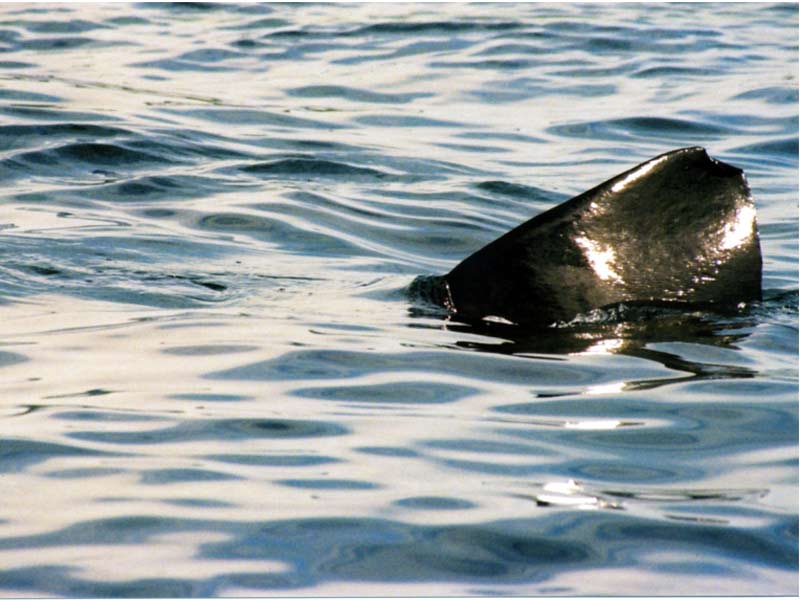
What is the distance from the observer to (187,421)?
15.4 feet

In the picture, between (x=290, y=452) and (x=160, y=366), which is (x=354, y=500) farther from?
(x=160, y=366)

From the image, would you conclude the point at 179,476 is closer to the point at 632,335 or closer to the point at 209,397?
the point at 209,397

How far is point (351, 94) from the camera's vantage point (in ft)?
45.0

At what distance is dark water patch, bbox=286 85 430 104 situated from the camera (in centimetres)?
1352

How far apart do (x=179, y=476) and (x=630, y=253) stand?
2.81m

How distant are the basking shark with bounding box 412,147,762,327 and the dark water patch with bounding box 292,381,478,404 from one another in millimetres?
1016

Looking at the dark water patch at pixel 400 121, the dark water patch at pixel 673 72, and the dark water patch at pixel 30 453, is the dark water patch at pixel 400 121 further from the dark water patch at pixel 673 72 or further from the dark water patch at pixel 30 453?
Answer: the dark water patch at pixel 30 453

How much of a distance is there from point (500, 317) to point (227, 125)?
651 cm

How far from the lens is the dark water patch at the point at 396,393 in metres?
5.11

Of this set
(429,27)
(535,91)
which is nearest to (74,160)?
(535,91)

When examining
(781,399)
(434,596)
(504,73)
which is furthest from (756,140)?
(434,596)

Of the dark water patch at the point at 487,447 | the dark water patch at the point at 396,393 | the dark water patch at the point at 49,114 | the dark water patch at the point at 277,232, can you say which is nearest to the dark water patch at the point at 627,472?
the dark water patch at the point at 487,447

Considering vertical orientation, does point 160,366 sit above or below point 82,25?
below

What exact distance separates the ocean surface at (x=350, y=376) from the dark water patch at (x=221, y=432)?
0.05ft
